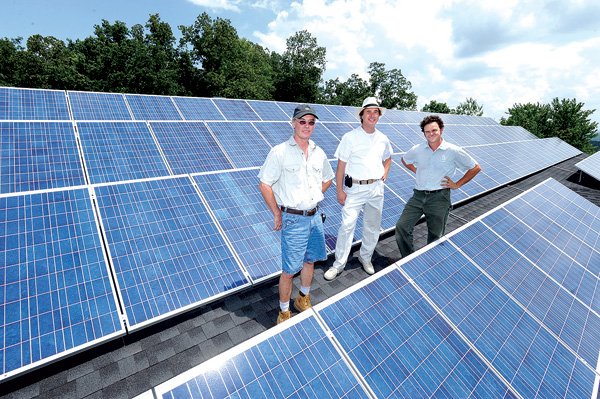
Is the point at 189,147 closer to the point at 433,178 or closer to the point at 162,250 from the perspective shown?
the point at 162,250

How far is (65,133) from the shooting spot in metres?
5.55

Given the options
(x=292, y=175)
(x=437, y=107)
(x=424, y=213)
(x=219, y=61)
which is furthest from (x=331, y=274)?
(x=437, y=107)

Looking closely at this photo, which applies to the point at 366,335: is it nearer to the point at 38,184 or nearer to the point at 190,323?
the point at 190,323

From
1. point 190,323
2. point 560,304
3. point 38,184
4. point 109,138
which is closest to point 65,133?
point 109,138

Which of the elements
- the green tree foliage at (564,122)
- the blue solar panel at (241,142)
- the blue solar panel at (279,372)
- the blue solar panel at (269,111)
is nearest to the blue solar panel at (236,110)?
the blue solar panel at (269,111)

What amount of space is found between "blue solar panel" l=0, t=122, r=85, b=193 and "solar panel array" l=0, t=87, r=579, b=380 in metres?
0.02

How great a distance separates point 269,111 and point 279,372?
9.22m

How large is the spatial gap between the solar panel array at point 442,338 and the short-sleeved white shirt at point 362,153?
1.71 meters

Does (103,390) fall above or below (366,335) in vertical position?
below

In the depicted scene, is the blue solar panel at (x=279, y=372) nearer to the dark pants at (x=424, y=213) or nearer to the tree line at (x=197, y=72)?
the dark pants at (x=424, y=213)

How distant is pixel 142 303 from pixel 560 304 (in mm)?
5745

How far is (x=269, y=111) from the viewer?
10133mm

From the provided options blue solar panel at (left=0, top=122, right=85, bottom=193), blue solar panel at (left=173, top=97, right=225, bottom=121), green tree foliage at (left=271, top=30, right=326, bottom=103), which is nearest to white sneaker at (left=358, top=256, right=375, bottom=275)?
blue solar panel at (left=0, top=122, right=85, bottom=193)

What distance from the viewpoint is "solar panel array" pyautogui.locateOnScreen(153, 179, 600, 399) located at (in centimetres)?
222
